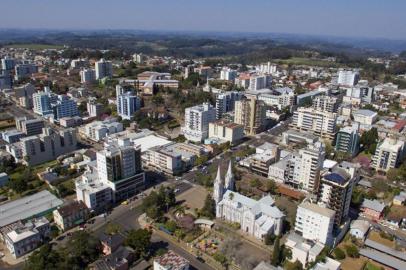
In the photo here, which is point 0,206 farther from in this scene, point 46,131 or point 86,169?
point 46,131

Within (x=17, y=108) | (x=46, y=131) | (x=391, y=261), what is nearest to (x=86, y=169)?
(x=46, y=131)

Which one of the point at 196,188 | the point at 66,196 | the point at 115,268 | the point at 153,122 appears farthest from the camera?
the point at 153,122

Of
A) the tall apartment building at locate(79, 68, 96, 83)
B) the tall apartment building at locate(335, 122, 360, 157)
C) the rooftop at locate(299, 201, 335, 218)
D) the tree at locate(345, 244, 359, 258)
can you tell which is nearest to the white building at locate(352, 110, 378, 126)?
the tall apartment building at locate(335, 122, 360, 157)

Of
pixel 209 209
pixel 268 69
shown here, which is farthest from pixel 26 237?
pixel 268 69

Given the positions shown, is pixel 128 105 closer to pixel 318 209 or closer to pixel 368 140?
pixel 368 140

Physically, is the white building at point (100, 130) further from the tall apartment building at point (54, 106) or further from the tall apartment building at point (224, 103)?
the tall apartment building at point (224, 103)

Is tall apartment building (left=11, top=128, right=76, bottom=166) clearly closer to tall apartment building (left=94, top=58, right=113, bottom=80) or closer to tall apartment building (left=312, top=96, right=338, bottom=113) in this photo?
tall apartment building (left=312, top=96, right=338, bottom=113)
